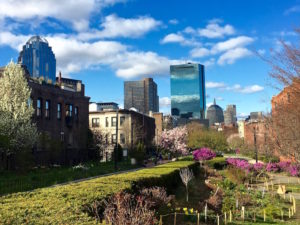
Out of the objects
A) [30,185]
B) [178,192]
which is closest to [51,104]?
[30,185]

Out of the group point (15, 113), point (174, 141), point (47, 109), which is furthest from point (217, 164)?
point (15, 113)

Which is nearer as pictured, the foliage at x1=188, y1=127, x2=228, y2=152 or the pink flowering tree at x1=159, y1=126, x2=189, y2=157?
the foliage at x1=188, y1=127, x2=228, y2=152

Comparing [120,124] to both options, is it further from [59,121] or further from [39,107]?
[39,107]

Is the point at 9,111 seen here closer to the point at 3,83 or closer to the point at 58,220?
the point at 3,83

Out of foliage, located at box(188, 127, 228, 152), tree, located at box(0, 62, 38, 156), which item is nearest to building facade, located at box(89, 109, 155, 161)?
foliage, located at box(188, 127, 228, 152)

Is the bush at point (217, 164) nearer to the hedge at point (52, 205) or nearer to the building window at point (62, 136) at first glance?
the building window at point (62, 136)

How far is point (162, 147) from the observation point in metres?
60.3

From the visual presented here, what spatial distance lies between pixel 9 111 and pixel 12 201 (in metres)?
22.2

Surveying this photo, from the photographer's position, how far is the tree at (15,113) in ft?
86.9

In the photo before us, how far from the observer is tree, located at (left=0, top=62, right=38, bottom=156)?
2650 cm

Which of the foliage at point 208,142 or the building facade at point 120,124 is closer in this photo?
the foliage at point 208,142

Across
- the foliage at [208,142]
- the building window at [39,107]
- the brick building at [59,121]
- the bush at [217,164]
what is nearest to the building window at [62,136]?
the brick building at [59,121]

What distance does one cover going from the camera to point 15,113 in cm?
2766

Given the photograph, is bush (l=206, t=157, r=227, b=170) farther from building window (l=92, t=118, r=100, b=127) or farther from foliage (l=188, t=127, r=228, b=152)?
building window (l=92, t=118, r=100, b=127)
